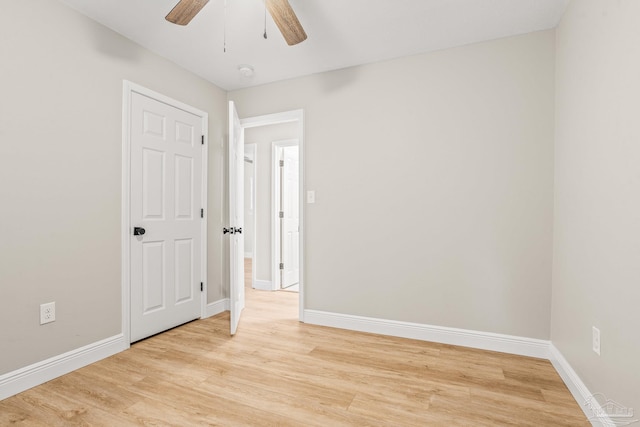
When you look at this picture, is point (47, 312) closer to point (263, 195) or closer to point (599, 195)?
point (263, 195)

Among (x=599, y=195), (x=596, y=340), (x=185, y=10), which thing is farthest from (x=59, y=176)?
(x=596, y=340)

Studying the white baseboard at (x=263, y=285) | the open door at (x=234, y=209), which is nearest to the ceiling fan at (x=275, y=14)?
the open door at (x=234, y=209)

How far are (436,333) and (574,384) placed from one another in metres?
0.97

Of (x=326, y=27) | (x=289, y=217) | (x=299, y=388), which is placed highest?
(x=326, y=27)

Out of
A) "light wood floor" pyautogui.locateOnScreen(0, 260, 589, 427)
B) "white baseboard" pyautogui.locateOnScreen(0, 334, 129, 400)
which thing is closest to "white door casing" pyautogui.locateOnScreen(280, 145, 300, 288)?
"light wood floor" pyautogui.locateOnScreen(0, 260, 589, 427)

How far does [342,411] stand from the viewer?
5.73ft

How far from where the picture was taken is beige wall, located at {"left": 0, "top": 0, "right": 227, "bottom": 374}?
1897 millimetres

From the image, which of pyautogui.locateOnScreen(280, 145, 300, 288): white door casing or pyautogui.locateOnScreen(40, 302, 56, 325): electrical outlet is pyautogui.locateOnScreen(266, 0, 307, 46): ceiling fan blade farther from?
pyautogui.locateOnScreen(280, 145, 300, 288): white door casing

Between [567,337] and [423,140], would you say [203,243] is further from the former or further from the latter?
[567,337]

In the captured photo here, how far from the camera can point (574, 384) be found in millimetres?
1913

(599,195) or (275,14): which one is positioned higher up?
(275,14)

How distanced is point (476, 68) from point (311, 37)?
1.35m

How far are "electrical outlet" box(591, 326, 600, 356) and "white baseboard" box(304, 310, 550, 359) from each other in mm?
812

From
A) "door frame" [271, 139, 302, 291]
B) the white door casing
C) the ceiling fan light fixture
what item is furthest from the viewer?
the white door casing
